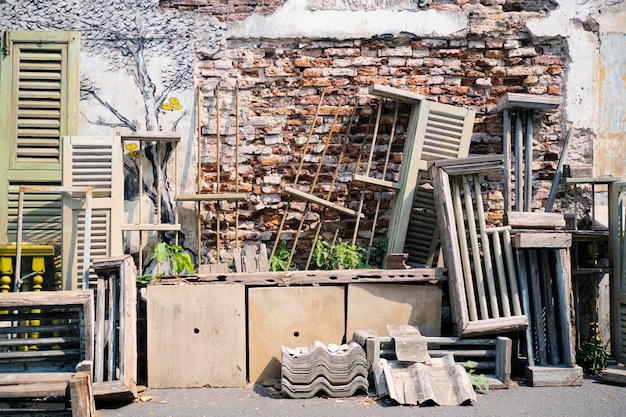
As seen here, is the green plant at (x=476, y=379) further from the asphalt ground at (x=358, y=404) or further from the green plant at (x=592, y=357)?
the green plant at (x=592, y=357)

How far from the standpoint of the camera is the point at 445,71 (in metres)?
6.49

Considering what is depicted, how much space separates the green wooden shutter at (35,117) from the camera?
6066 millimetres

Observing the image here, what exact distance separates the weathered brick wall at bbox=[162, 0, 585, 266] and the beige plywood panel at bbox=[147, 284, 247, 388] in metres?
1.12

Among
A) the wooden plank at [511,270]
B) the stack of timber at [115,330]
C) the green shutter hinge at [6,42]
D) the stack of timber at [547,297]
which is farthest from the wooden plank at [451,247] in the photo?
the green shutter hinge at [6,42]

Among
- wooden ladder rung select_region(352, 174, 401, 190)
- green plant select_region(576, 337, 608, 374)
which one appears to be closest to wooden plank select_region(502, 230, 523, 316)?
green plant select_region(576, 337, 608, 374)

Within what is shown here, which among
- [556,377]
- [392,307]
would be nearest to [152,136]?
[392,307]

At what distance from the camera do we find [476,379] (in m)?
5.04

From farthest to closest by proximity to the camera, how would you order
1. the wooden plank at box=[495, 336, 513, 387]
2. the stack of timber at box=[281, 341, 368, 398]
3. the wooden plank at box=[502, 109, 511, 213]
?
the wooden plank at box=[502, 109, 511, 213]
the wooden plank at box=[495, 336, 513, 387]
the stack of timber at box=[281, 341, 368, 398]

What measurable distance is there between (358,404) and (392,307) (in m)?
1.06

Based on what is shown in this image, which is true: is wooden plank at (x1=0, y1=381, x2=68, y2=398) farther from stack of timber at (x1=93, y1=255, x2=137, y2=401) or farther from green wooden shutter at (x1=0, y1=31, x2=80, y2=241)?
green wooden shutter at (x1=0, y1=31, x2=80, y2=241)

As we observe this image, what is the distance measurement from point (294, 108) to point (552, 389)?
10.9 feet

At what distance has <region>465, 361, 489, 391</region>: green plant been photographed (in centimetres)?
499

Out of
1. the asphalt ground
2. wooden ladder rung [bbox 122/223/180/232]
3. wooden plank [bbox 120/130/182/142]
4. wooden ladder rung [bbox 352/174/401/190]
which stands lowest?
the asphalt ground

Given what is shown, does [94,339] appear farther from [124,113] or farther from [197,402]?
[124,113]
